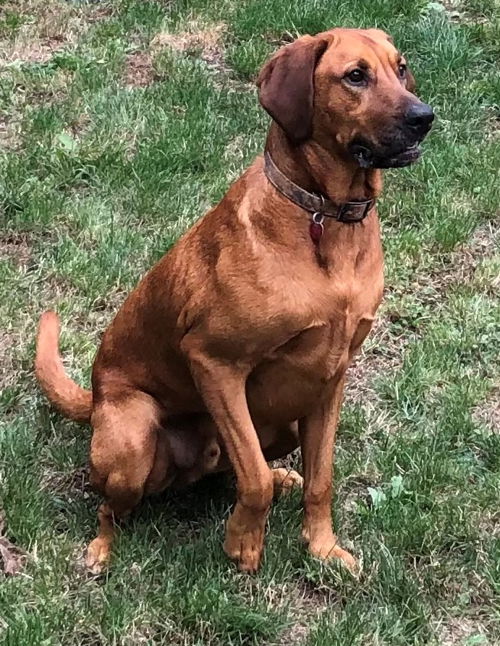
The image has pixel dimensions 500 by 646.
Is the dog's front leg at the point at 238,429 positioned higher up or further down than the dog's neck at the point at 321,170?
further down

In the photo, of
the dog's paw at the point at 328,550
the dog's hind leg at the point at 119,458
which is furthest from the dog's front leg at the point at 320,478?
the dog's hind leg at the point at 119,458

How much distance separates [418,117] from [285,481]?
1.58m

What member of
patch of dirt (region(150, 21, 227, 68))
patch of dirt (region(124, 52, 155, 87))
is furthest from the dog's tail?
patch of dirt (region(150, 21, 227, 68))

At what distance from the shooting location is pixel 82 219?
5.63 meters

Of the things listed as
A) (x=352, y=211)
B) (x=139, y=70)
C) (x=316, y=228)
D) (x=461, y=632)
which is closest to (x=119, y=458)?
(x=316, y=228)

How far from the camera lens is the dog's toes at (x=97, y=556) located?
3830mm

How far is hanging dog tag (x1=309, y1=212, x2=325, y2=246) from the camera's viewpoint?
11.5 ft

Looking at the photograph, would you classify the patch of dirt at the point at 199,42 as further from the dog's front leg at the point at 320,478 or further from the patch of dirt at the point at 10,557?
the patch of dirt at the point at 10,557

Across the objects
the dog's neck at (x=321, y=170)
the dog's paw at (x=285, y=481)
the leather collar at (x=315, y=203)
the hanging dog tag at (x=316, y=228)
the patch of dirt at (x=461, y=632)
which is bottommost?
the dog's paw at (x=285, y=481)

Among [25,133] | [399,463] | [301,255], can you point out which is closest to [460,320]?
[399,463]

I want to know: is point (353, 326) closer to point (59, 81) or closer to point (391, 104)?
point (391, 104)

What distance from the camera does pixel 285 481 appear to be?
427 cm

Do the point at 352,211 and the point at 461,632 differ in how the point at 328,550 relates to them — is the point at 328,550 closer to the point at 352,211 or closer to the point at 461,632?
the point at 461,632

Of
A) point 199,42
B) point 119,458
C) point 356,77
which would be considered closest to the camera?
point 356,77
